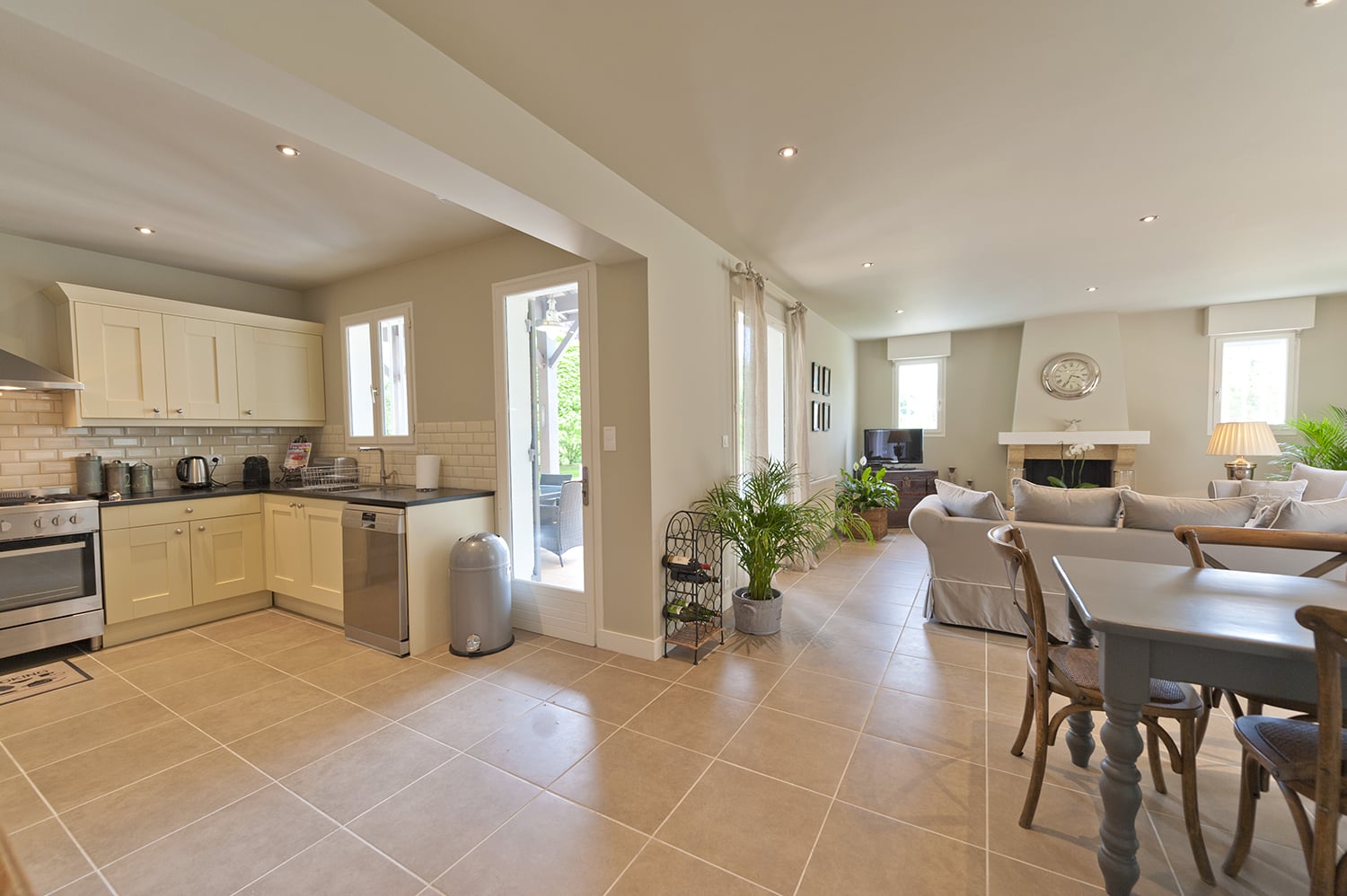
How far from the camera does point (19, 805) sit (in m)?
1.87

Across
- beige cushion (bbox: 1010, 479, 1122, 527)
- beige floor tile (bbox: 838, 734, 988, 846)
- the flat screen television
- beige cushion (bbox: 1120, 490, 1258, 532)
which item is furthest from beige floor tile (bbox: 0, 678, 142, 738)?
the flat screen television

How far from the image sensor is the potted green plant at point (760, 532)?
10.9 ft

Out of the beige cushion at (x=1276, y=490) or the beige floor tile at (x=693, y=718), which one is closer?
the beige floor tile at (x=693, y=718)

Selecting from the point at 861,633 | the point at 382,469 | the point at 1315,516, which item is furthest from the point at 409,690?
the point at 1315,516

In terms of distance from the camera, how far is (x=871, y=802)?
1842 millimetres

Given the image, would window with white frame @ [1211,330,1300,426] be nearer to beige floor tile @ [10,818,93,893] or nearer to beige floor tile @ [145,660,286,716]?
beige floor tile @ [145,660,286,716]

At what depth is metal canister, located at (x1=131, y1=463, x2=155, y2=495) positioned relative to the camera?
3.58 m

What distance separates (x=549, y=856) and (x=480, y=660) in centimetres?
153

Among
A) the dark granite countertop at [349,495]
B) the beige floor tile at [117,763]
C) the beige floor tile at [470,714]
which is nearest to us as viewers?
the beige floor tile at [117,763]

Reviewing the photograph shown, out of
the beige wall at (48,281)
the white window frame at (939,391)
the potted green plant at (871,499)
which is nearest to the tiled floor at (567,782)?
the beige wall at (48,281)

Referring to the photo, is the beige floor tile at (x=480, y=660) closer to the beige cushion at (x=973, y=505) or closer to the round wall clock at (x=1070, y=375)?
the beige cushion at (x=973, y=505)

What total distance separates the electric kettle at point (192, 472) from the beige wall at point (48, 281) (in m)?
0.90

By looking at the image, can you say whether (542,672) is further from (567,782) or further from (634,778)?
(634,778)

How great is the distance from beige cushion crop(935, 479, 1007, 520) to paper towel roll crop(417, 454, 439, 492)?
3498 mm
